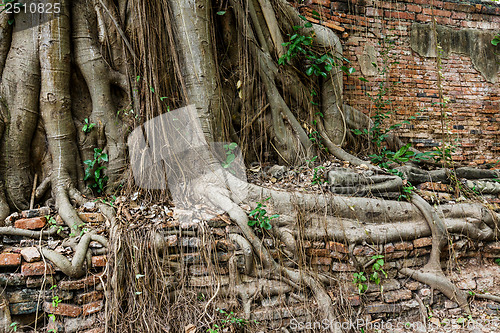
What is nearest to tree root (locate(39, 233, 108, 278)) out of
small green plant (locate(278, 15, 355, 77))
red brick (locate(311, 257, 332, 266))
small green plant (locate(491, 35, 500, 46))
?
red brick (locate(311, 257, 332, 266))

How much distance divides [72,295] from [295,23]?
3.60m

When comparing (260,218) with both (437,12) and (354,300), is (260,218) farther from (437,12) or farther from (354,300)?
(437,12)

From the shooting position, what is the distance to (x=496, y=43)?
5059 millimetres

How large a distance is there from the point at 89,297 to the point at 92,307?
0.07 m

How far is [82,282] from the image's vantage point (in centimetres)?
238

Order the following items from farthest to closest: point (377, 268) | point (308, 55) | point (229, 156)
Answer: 1. point (308, 55)
2. point (229, 156)
3. point (377, 268)

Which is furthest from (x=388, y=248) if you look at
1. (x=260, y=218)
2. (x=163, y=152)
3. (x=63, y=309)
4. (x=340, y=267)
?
(x=63, y=309)

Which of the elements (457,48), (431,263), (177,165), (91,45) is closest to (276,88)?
(177,165)

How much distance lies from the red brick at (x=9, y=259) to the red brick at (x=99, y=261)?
0.50m

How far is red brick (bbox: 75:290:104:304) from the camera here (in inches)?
93.0

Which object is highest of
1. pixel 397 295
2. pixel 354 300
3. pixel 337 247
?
pixel 337 247

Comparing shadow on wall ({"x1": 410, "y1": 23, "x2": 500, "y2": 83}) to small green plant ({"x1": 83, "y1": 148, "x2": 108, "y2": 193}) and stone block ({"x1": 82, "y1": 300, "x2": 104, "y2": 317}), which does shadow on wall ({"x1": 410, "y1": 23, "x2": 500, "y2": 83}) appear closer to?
small green plant ({"x1": 83, "y1": 148, "x2": 108, "y2": 193})

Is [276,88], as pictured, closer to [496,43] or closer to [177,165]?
[177,165]

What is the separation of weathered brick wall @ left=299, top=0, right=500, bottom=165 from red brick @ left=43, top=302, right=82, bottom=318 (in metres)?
3.93
